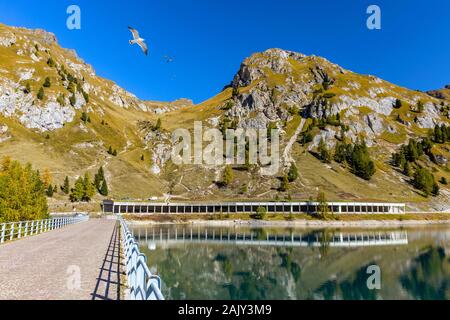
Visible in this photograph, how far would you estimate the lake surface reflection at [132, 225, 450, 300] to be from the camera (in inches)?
1443

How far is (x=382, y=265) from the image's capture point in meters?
52.0

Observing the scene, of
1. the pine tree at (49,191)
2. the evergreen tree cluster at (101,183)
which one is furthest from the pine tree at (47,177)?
the evergreen tree cluster at (101,183)

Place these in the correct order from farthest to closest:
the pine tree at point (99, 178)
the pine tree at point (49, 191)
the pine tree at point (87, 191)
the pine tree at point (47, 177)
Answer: the pine tree at point (99, 178), the pine tree at point (87, 191), the pine tree at point (47, 177), the pine tree at point (49, 191)

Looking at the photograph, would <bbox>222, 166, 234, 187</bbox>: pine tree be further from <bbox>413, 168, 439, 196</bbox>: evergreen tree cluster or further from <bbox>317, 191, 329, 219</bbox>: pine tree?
<bbox>413, 168, 439, 196</bbox>: evergreen tree cluster

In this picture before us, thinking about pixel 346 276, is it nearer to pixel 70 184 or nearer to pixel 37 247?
pixel 37 247

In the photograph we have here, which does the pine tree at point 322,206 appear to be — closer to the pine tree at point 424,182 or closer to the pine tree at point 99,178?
the pine tree at point 424,182

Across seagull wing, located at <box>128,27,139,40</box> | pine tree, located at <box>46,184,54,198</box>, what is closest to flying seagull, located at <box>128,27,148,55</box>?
seagull wing, located at <box>128,27,139,40</box>

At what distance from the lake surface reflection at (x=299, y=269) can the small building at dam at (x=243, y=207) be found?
247 ft

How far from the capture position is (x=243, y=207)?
15338cm

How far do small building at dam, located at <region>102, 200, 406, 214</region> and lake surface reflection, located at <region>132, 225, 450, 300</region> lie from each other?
75236mm

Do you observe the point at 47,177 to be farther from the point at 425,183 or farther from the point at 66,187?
the point at 425,183

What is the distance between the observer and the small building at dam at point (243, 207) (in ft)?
494

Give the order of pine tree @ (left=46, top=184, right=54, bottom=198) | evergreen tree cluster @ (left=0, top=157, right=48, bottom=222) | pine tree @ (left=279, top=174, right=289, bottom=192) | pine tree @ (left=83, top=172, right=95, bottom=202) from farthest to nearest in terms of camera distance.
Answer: pine tree @ (left=279, top=174, right=289, bottom=192) < pine tree @ (left=83, top=172, right=95, bottom=202) < pine tree @ (left=46, top=184, right=54, bottom=198) < evergreen tree cluster @ (left=0, top=157, right=48, bottom=222)
